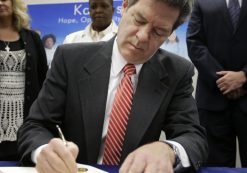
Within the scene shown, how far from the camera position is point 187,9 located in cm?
143

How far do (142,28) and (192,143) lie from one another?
0.44 meters

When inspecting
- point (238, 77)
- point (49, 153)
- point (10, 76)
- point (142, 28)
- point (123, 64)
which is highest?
point (142, 28)

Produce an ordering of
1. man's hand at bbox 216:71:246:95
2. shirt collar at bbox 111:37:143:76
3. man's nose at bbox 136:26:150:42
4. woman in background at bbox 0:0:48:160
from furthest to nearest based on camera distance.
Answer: woman in background at bbox 0:0:48:160
man's hand at bbox 216:71:246:95
shirt collar at bbox 111:37:143:76
man's nose at bbox 136:26:150:42

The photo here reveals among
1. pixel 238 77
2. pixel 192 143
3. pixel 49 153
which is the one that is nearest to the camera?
pixel 49 153

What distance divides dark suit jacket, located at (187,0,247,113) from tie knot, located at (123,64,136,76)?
1.02m

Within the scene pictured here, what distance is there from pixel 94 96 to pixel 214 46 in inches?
48.0

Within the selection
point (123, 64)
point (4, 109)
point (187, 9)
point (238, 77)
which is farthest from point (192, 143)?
point (4, 109)

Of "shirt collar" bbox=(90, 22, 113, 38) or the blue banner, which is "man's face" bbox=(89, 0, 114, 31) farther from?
the blue banner

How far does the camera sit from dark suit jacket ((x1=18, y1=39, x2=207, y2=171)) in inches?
54.1

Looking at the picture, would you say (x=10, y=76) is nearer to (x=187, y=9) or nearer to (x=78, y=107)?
(x=78, y=107)

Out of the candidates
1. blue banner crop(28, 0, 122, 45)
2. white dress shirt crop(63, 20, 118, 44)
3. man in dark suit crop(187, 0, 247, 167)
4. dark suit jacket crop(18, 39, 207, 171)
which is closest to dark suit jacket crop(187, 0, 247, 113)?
man in dark suit crop(187, 0, 247, 167)

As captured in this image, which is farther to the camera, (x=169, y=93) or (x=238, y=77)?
(x=238, y=77)

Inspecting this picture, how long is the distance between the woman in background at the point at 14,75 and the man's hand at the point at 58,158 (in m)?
1.60

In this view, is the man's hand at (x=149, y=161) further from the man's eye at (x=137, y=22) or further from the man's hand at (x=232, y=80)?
the man's hand at (x=232, y=80)
